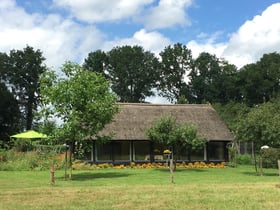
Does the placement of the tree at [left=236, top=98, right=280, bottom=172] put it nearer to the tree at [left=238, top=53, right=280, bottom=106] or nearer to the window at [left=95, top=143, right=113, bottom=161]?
the window at [left=95, top=143, right=113, bottom=161]

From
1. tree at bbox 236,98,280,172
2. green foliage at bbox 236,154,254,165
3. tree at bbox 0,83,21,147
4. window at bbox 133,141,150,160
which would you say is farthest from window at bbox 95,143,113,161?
tree at bbox 0,83,21,147

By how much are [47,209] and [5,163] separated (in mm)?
20924

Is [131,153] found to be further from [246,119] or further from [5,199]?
[5,199]

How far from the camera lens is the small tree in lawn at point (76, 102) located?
952 inches

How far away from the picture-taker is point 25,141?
4062cm

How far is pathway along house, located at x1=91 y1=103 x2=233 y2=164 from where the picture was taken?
38.1 meters

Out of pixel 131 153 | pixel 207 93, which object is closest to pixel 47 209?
pixel 131 153

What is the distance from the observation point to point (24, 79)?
65.8 metres

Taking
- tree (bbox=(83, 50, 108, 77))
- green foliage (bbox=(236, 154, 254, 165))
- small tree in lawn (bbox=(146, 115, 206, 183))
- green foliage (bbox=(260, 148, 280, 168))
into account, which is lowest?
green foliage (bbox=(236, 154, 254, 165))

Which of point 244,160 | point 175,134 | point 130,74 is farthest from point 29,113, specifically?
point 175,134

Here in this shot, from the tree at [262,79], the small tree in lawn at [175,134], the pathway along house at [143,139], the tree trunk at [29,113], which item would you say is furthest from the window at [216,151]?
the tree trunk at [29,113]

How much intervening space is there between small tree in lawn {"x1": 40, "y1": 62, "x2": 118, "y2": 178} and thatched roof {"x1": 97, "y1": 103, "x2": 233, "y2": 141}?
1166 centimetres

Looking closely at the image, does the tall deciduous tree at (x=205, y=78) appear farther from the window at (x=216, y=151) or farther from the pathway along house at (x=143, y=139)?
the window at (x=216, y=151)

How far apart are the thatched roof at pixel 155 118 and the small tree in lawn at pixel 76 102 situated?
1166 centimetres
